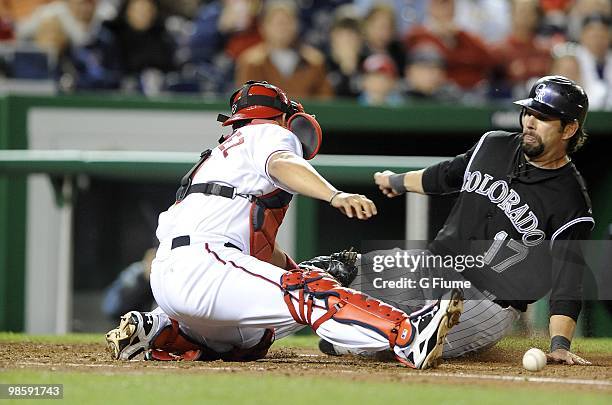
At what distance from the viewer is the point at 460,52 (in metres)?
10.2

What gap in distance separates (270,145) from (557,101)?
1.41m

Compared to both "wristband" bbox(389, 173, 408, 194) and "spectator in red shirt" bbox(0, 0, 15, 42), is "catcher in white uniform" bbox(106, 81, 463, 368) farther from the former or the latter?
"spectator in red shirt" bbox(0, 0, 15, 42)

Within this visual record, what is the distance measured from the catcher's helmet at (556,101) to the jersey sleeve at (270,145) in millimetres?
1158

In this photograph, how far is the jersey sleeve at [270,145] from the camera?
180 inches

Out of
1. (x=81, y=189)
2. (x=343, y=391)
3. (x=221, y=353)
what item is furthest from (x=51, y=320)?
(x=343, y=391)

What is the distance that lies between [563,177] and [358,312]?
1.35 metres

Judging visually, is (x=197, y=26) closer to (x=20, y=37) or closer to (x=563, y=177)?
(x=20, y=37)

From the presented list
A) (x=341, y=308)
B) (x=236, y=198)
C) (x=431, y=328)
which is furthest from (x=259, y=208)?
(x=431, y=328)

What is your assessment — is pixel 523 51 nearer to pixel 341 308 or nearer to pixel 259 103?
pixel 259 103

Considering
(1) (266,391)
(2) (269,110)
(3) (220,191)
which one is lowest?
(1) (266,391)

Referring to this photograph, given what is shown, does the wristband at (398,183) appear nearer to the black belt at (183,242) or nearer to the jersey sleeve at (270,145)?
the jersey sleeve at (270,145)

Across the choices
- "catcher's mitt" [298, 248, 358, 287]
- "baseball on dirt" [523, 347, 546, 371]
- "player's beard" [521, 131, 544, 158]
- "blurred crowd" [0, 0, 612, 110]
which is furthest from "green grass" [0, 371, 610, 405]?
"blurred crowd" [0, 0, 612, 110]

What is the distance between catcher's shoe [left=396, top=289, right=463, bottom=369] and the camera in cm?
423

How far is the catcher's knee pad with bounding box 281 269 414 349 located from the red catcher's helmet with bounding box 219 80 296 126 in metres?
0.81
